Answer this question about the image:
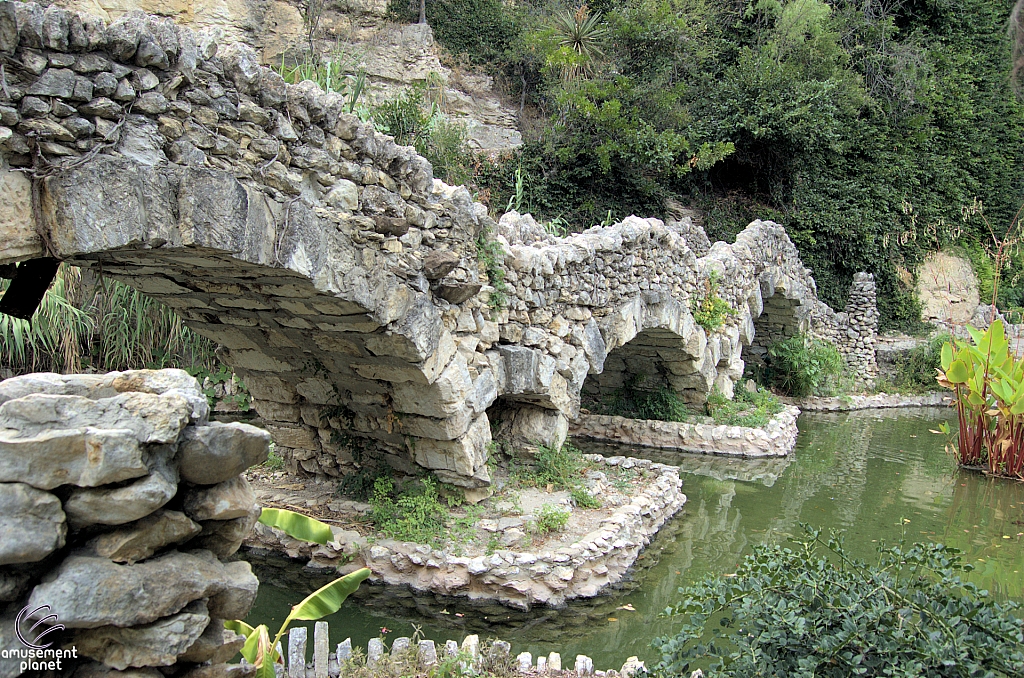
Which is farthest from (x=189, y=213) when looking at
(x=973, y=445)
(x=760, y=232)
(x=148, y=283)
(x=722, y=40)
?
(x=722, y=40)

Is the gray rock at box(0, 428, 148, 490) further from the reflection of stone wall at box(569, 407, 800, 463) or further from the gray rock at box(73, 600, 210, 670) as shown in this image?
the reflection of stone wall at box(569, 407, 800, 463)

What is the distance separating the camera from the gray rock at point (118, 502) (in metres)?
2.42

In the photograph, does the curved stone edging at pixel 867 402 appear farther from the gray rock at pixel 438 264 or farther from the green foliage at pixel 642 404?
the gray rock at pixel 438 264

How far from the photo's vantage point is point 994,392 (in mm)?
8984

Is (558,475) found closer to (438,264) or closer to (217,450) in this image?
(438,264)

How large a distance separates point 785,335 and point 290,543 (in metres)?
Result: 12.4

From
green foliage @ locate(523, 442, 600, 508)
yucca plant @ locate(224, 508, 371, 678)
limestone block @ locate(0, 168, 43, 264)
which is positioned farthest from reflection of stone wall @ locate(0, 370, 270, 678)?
green foliage @ locate(523, 442, 600, 508)

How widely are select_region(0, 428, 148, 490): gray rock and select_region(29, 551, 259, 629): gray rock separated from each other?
11.4 inches

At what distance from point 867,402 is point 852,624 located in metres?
14.5

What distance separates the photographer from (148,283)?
5.46 meters

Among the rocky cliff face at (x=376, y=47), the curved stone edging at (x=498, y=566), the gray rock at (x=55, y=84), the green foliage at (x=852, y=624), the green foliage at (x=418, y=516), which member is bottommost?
the curved stone edging at (x=498, y=566)

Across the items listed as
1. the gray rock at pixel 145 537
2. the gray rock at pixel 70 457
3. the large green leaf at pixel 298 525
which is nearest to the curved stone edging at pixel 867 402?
the large green leaf at pixel 298 525

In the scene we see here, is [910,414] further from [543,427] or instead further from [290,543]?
[290,543]

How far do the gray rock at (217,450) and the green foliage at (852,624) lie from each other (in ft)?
6.41
